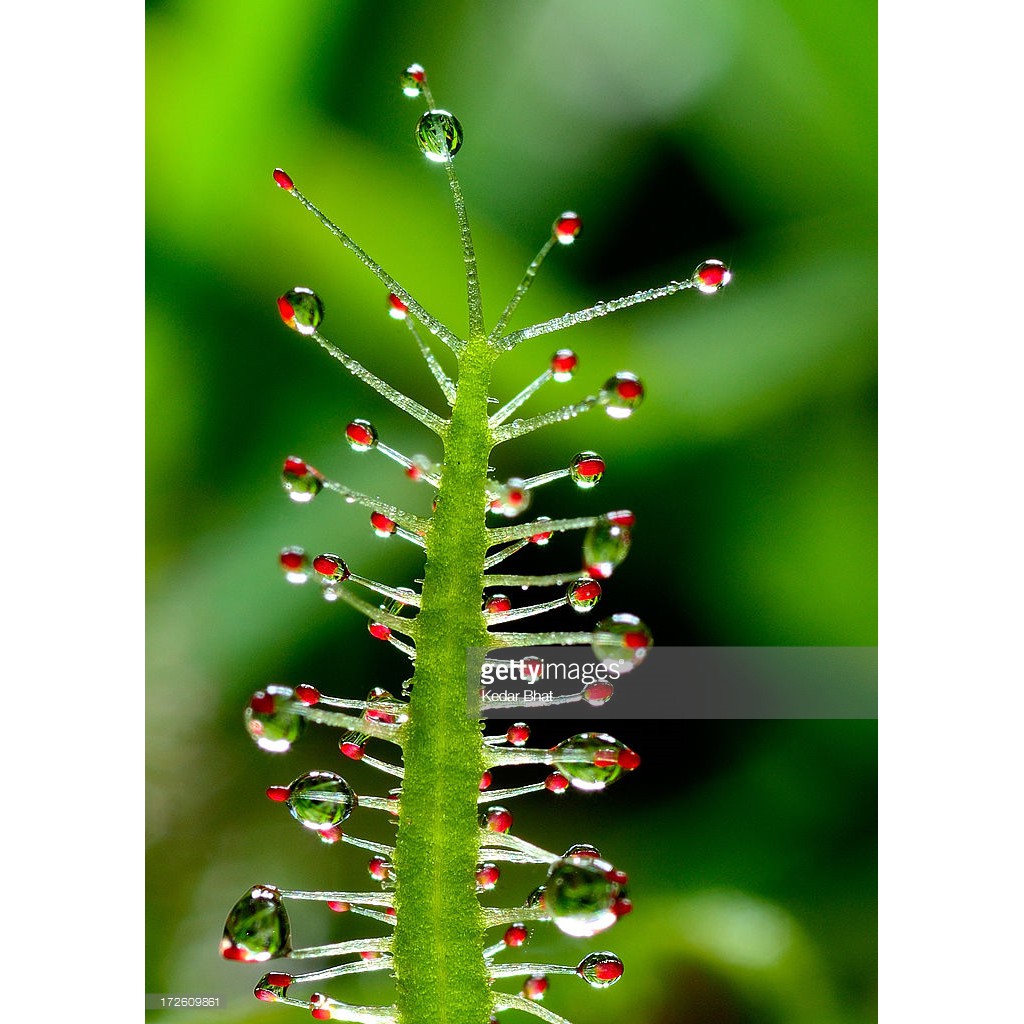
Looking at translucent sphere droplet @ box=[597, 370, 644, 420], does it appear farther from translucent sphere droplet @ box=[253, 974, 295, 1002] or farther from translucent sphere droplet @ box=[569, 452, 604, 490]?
translucent sphere droplet @ box=[253, 974, 295, 1002]

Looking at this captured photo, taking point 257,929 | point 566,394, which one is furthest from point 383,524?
point 566,394

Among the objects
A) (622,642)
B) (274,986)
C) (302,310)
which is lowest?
(274,986)

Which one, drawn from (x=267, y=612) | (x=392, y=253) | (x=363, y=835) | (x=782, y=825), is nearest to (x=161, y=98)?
(x=392, y=253)

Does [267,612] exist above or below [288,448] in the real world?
below

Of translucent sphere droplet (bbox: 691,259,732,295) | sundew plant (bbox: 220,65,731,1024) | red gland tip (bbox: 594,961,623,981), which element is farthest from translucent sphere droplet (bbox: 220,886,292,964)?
translucent sphere droplet (bbox: 691,259,732,295)

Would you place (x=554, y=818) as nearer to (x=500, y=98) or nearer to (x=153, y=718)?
(x=153, y=718)

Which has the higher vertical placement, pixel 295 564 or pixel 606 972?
pixel 295 564

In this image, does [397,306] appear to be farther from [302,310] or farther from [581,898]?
[581,898]
